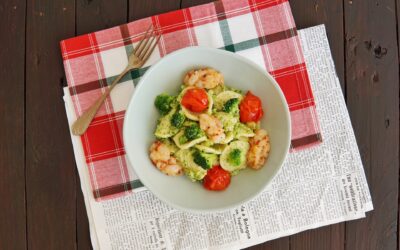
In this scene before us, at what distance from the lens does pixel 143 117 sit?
91cm

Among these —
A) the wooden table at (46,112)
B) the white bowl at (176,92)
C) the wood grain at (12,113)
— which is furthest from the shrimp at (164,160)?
the wood grain at (12,113)

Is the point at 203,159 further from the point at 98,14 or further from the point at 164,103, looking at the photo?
the point at 98,14

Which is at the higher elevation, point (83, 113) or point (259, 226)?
point (83, 113)

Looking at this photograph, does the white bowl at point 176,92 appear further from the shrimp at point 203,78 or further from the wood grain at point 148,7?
the wood grain at point 148,7

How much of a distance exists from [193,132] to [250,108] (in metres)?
0.13

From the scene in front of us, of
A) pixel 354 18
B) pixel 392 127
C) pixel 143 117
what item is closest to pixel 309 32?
pixel 354 18

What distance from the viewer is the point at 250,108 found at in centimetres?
90

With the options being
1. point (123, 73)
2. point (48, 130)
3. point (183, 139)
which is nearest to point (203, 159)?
point (183, 139)

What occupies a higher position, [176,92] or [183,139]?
[176,92]

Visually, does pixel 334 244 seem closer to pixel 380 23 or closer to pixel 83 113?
pixel 380 23

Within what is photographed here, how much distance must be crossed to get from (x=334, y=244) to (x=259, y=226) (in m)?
0.19

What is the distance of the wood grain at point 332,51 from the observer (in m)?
1.05

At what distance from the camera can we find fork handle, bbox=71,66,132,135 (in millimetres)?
968

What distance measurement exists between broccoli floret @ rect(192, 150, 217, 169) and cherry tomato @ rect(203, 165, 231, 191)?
0.02 m
